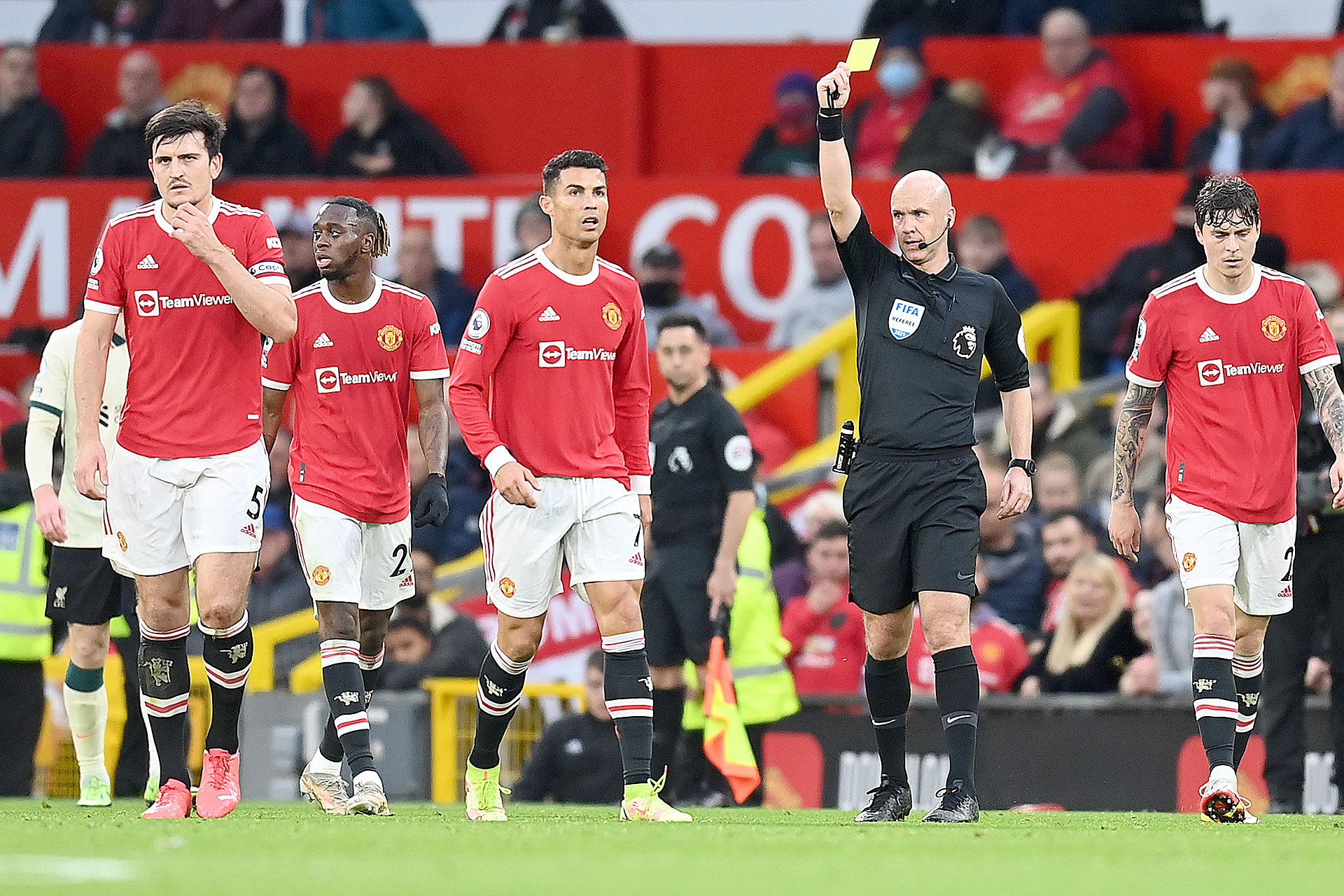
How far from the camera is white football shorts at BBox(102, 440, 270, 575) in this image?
305 inches

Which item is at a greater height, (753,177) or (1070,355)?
(753,177)

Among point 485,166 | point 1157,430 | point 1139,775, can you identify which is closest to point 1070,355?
point 1157,430

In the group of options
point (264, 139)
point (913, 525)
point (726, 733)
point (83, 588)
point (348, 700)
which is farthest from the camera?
point (264, 139)

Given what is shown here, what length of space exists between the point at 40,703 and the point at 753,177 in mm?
6143

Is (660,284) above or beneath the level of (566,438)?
above

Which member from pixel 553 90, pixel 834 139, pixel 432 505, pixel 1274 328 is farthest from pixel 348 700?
pixel 553 90

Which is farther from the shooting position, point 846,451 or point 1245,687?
point 1245,687

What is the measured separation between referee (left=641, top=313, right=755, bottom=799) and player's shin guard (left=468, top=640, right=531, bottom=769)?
99.2 inches

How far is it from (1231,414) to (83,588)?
5.03m

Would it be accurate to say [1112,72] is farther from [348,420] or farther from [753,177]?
[348,420]

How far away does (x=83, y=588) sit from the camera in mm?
9797

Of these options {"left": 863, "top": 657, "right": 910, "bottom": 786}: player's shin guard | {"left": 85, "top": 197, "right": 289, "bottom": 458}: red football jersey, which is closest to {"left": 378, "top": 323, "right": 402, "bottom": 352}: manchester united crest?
{"left": 85, "top": 197, "right": 289, "bottom": 458}: red football jersey

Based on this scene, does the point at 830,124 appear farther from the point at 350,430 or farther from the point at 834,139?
the point at 350,430

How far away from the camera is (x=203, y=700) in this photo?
39.2 feet
